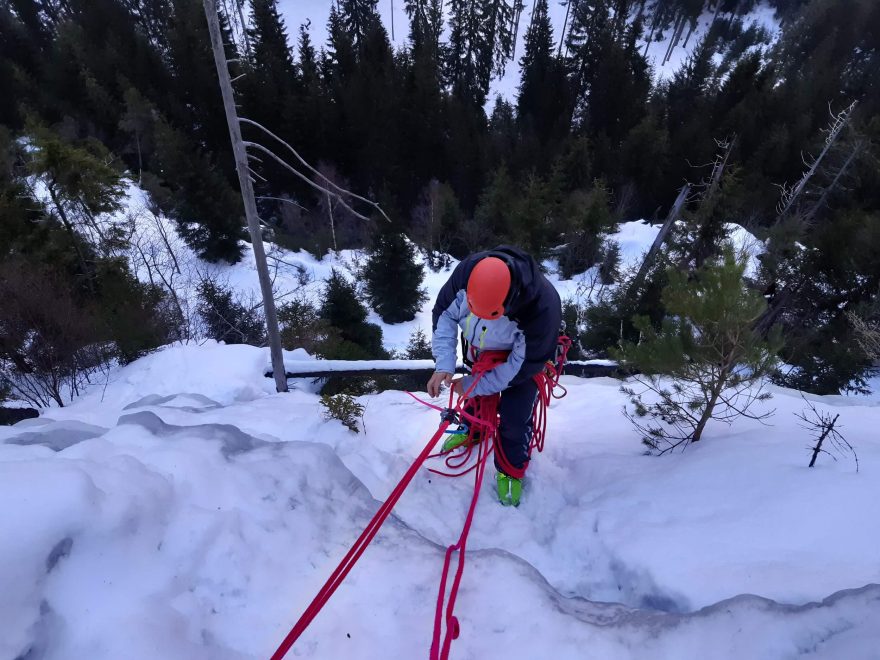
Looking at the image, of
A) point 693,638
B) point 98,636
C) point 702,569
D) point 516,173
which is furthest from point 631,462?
point 516,173

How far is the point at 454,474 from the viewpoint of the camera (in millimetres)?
3098

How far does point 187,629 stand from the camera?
1.74 metres

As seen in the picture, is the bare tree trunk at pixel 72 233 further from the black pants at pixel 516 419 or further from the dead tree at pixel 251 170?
the black pants at pixel 516 419

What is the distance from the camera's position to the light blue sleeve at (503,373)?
2604mm

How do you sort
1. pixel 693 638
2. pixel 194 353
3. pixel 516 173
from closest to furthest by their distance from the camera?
1. pixel 693 638
2. pixel 194 353
3. pixel 516 173

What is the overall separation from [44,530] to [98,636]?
0.45 m

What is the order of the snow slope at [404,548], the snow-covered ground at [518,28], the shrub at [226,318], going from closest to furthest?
the snow slope at [404,548] < the shrub at [226,318] < the snow-covered ground at [518,28]

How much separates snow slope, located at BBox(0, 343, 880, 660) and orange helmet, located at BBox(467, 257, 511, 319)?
1304 millimetres

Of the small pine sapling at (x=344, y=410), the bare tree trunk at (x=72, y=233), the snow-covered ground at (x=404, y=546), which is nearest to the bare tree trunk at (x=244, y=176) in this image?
the snow-covered ground at (x=404, y=546)

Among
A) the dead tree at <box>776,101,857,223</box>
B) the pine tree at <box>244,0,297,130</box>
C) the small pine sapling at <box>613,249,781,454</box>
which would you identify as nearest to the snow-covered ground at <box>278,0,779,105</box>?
the pine tree at <box>244,0,297,130</box>

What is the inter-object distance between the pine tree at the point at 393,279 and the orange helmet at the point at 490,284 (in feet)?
49.4

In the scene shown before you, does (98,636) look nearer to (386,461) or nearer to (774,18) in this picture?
(386,461)

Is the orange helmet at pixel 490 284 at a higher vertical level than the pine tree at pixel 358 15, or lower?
lower

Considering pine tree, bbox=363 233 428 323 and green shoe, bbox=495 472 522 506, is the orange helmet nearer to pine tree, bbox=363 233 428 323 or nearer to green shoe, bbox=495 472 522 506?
green shoe, bbox=495 472 522 506
